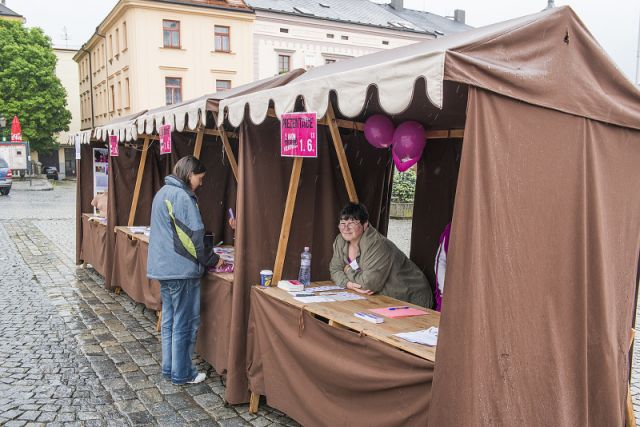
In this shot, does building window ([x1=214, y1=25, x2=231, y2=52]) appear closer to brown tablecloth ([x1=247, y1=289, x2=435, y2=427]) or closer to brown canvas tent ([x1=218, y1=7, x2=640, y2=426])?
brown tablecloth ([x1=247, y1=289, x2=435, y2=427])

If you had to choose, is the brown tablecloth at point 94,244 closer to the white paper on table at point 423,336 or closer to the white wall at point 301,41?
the white paper on table at point 423,336

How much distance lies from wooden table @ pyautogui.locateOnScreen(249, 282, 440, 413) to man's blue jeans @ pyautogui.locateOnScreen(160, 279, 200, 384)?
723 millimetres

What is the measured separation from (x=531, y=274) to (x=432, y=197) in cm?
297

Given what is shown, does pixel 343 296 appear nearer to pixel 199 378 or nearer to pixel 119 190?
pixel 199 378

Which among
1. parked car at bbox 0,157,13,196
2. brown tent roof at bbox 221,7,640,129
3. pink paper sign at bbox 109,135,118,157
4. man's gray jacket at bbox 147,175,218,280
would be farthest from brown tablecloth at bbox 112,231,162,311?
parked car at bbox 0,157,13,196

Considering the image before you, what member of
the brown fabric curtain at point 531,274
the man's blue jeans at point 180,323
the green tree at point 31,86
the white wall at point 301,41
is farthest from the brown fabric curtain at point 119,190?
the green tree at point 31,86

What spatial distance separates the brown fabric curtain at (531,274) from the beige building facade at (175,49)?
100ft

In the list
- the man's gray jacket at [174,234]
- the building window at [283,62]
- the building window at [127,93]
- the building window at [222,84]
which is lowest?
the man's gray jacket at [174,234]

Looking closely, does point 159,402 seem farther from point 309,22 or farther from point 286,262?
point 309,22

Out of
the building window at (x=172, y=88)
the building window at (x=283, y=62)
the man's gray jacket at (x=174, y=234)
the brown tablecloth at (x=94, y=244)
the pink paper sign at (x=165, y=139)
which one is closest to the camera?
the man's gray jacket at (x=174, y=234)

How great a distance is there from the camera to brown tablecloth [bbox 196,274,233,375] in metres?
4.59

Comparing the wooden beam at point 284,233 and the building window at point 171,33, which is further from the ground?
the building window at point 171,33

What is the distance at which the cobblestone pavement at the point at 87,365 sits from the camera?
417cm

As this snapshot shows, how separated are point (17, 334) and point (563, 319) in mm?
5753
